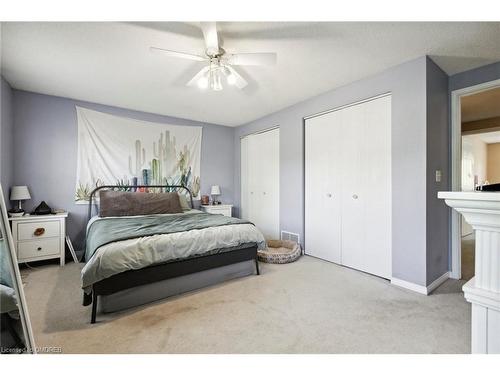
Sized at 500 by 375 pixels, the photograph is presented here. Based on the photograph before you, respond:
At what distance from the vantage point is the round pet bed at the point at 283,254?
308 centimetres

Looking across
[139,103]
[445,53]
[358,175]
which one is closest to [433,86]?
[445,53]

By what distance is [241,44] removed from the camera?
6.58 feet

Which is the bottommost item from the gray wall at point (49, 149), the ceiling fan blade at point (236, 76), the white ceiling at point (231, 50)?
the gray wall at point (49, 149)

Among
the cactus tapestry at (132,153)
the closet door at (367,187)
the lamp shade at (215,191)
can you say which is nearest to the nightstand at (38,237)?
the cactus tapestry at (132,153)

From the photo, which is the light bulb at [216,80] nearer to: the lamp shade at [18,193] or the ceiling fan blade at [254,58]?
the ceiling fan blade at [254,58]

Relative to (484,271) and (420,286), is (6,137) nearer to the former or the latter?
(484,271)

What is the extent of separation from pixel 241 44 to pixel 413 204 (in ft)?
7.41

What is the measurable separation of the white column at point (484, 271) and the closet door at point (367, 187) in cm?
195

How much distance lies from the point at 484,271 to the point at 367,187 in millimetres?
2114

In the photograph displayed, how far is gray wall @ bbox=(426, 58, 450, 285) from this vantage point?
2271 millimetres

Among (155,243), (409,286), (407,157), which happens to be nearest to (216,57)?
(155,243)
